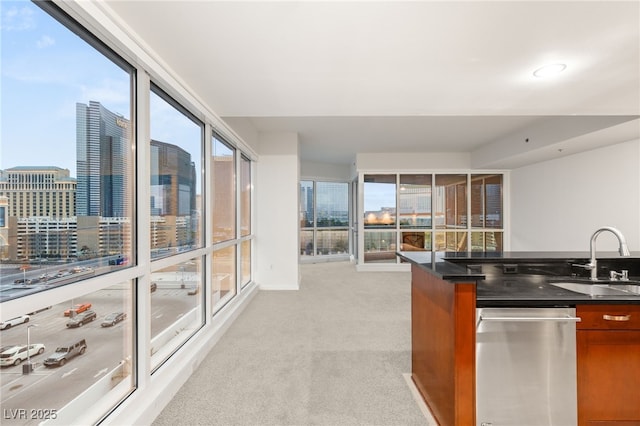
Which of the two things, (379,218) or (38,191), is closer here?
(38,191)

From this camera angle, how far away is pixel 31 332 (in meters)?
1.29

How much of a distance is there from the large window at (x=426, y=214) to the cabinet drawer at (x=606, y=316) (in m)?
5.43

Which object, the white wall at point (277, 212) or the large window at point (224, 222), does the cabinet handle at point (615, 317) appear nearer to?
the large window at point (224, 222)

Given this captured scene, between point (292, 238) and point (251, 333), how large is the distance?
2.19 m

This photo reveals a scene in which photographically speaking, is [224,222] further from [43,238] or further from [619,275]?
[619,275]

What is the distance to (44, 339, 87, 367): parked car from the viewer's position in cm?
144

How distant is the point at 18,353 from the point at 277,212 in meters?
4.14

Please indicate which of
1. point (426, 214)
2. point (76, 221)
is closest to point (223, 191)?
point (76, 221)

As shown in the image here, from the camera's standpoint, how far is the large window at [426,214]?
7023 millimetres

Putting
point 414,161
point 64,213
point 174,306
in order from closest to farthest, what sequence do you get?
point 64,213, point 174,306, point 414,161

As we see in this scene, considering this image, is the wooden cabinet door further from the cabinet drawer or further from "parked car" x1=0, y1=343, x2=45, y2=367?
"parked car" x1=0, y1=343, x2=45, y2=367

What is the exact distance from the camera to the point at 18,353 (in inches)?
49.5

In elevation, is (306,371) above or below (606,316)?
below

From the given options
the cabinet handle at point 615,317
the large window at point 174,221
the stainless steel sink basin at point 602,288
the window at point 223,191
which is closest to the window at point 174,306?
the large window at point 174,221
